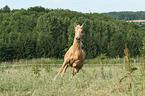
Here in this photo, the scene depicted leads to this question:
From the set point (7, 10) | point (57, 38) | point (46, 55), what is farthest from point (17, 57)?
point (7, 10)

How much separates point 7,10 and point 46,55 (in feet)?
221

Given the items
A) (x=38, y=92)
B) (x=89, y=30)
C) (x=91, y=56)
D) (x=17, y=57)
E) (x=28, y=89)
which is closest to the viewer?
(x=38, y=92)

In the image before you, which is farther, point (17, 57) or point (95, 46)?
point (95, 46)

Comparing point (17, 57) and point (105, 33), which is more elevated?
point (105, 33)

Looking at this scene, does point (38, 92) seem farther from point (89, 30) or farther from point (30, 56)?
point (89, 30)

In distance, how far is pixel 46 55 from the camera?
4362 cm

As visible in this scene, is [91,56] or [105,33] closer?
[91,56]

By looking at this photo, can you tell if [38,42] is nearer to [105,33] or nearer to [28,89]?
[105,33]

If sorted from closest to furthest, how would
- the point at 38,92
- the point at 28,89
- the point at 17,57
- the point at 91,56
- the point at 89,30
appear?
1. the point at 38,92
2. the point at 28,89
3. the point at 17,57
4. the point at 91,56
5. the point at 89,30

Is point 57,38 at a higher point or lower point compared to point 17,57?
higher

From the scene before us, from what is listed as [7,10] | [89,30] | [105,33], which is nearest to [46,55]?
[89,30]

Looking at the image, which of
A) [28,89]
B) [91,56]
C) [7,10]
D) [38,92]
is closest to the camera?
[38,92]

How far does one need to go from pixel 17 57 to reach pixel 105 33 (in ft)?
68.6

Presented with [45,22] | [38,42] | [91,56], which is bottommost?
[91,56]
